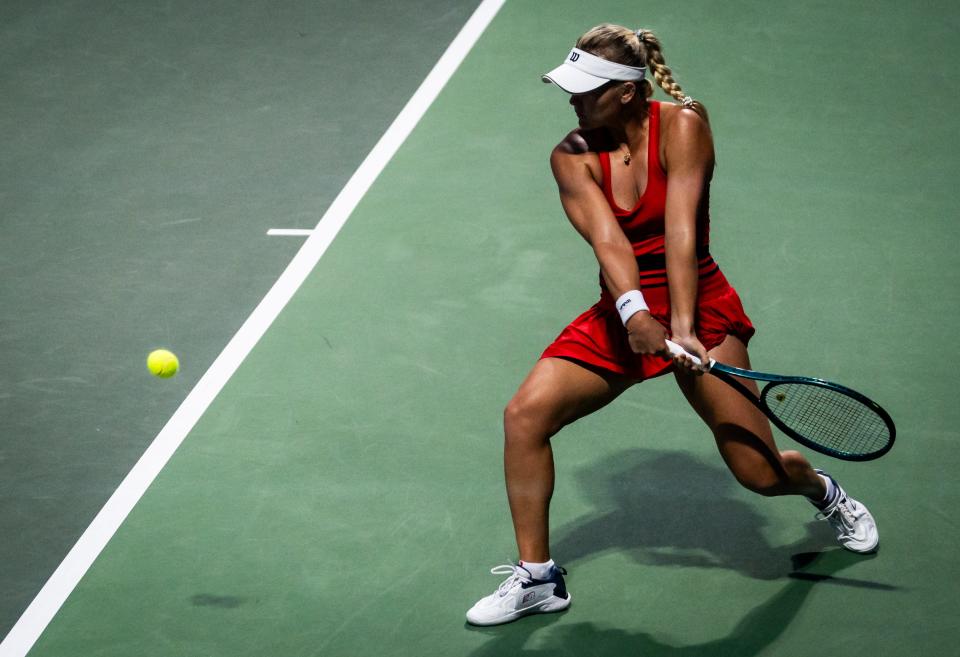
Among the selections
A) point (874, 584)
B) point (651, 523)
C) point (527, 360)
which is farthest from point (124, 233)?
point (874, 584)

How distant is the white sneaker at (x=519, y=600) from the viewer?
4645 mm

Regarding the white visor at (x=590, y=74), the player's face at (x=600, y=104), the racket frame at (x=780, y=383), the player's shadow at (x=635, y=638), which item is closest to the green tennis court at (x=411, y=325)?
the player's shadow at (x=635, y=638)

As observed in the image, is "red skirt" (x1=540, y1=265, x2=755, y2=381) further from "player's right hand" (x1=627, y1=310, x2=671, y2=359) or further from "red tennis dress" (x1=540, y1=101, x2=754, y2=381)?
"player's right hand" (x1=627, y1=310, x2=671, y2=359)

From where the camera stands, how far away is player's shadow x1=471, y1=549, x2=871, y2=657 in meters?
4.50

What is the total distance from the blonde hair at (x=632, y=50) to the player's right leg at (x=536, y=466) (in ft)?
3.23

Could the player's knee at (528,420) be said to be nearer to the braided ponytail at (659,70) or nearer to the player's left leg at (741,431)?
the player's left leg at (741,431)

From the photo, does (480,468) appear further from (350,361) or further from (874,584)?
(874,584)

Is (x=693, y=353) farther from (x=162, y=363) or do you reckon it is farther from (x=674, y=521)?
(x=162, y=363)

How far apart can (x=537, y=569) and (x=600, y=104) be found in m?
1.63

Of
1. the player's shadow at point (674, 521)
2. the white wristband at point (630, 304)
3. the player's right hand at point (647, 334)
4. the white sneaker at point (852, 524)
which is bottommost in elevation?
the player's shadow at point (674, 521)

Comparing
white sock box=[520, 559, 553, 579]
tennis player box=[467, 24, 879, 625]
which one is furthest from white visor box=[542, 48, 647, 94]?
white sock box=[520, 559, 553, 579]

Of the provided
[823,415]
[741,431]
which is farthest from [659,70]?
[823,415]

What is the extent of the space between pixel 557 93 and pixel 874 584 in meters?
4.60

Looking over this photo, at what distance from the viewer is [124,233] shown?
24.2ft
